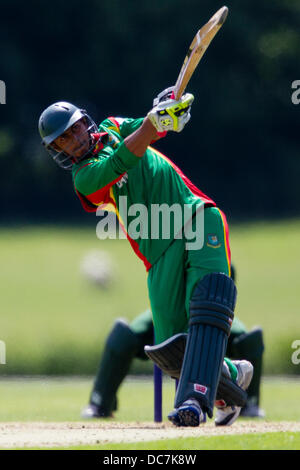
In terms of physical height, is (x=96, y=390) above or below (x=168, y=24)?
below

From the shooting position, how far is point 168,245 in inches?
227

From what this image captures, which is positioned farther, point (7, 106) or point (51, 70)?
point (51, 70)

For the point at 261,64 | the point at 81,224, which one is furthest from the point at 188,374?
the point at 261,64

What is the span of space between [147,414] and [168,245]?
318 cm

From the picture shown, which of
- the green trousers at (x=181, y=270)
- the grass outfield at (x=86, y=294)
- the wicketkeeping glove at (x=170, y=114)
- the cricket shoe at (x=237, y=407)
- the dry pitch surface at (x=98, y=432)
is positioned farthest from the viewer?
the grass outfield at (x=86, y=294)

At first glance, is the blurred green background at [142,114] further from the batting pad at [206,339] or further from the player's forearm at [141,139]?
the player's forearm at [141,139]

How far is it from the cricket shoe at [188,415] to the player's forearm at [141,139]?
4.13 feet

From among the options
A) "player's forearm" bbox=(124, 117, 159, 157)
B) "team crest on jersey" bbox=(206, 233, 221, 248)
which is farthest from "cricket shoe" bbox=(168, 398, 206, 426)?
"player's forearm" bbox=(124, 117, 159, 157)

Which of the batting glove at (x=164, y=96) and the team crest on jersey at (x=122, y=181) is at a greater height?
the batting glove at (x=164, y=96)

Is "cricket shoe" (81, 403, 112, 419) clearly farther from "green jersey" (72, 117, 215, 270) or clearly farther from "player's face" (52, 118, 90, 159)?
"player's face" (52, 118, 90, 159)

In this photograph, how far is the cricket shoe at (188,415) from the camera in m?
5.27

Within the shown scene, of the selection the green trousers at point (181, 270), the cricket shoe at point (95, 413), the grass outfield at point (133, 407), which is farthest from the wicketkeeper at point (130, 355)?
the green trousers at point (181, 270)

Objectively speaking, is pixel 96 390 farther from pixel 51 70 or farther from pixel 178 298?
pixel 51 70

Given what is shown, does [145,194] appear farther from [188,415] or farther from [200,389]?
[188,415]
